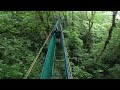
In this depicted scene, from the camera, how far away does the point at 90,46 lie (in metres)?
11.9

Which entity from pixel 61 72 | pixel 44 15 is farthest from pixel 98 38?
pixel 61 72

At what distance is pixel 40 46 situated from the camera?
9703 millimetres

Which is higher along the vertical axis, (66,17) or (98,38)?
(66,17)

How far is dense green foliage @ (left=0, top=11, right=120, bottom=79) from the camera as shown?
641 centimetres

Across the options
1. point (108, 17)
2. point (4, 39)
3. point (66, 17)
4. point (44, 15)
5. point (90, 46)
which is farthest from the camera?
point (108, 17)

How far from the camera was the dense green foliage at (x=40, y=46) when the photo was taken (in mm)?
6406
